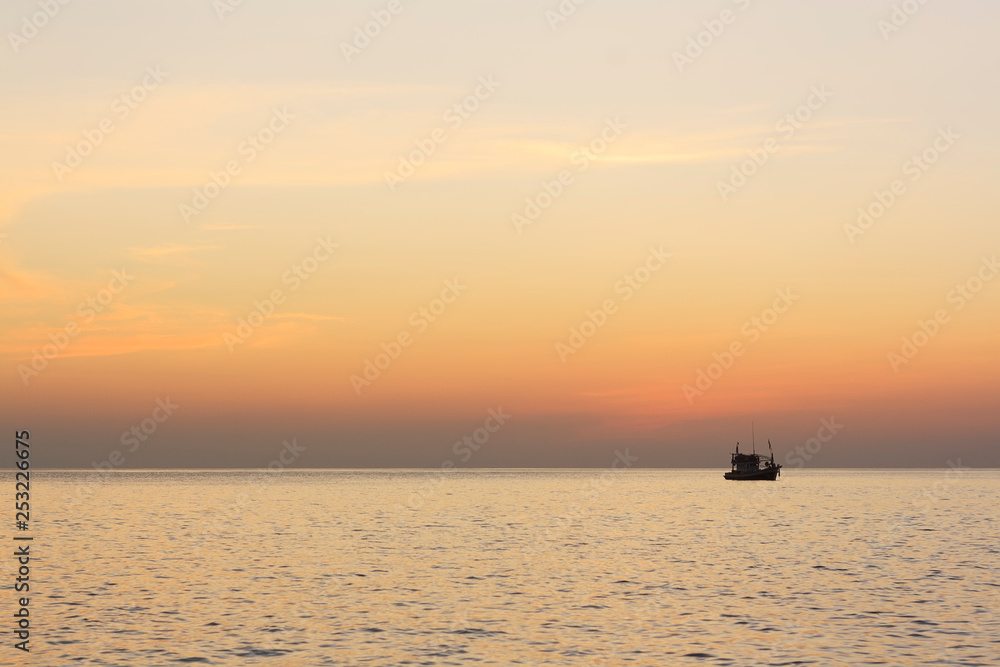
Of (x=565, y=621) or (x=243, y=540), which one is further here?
(x=243, y=540)

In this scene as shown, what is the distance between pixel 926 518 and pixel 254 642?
105675 millimetres

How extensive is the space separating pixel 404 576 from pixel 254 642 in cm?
2000

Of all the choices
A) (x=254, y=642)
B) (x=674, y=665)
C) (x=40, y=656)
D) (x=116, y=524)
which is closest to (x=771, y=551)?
(x=674, y=665)

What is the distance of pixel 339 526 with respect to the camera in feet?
326

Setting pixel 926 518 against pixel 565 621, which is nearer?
pixel 565 621

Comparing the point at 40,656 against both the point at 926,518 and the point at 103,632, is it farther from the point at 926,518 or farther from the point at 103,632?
the point at 926,518

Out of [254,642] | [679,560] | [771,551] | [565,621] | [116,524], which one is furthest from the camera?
[116,524]

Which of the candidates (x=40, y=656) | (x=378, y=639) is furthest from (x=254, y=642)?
(x=40, y=656)

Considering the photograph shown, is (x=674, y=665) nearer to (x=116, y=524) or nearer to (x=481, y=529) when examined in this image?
(x=481, y=529)

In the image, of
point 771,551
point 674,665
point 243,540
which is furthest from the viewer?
point 243,540

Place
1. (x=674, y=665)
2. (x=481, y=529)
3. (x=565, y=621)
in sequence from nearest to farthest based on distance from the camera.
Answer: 1. (x=674, y=665)
2. (x=565, y=621)
3. (x=481, y=529)

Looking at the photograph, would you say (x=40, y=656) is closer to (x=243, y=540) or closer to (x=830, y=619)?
(x=830, y=619)

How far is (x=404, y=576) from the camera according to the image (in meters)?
56.8

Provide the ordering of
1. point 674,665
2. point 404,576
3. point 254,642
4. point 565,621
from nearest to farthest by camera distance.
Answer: point 674,665
point 254,642
point 565,621
point 404,576
